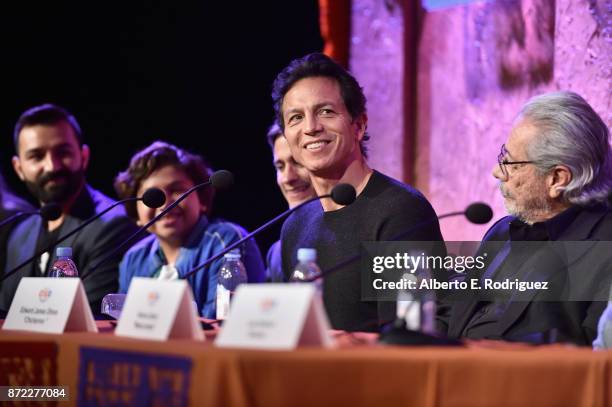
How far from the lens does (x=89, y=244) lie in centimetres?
453

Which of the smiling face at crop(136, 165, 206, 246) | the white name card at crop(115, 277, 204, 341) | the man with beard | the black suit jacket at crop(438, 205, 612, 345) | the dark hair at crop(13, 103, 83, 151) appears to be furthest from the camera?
the dark hair at crop(13, 103, 83, 151)

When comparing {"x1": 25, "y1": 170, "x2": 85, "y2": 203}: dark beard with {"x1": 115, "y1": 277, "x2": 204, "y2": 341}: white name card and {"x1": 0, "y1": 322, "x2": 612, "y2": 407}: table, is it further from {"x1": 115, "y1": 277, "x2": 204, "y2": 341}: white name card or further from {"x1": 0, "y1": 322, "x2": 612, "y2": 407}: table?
{"x1": 0, "y1": 322, "x2": 612, "y2": 407}: table

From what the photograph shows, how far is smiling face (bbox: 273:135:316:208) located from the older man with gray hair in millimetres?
1462

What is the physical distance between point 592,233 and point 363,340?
3.43 feet

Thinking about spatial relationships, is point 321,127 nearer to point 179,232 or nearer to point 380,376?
point 179,232

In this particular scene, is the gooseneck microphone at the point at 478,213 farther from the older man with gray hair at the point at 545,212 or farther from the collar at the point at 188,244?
the collar at the point at 188,244

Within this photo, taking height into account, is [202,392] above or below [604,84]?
below

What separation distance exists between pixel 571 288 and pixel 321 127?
1077 mm

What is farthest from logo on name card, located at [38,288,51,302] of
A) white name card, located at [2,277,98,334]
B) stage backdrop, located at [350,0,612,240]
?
stage backdrop, located at [350,0,612,240]

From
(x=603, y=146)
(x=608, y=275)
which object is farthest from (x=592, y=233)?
(x=603, y=146)

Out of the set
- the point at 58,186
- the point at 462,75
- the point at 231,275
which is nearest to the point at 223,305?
the point at 231,275

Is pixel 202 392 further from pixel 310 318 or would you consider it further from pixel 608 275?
pixel 608 275

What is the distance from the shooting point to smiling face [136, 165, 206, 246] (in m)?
4.29

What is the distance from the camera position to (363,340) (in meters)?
2.12
